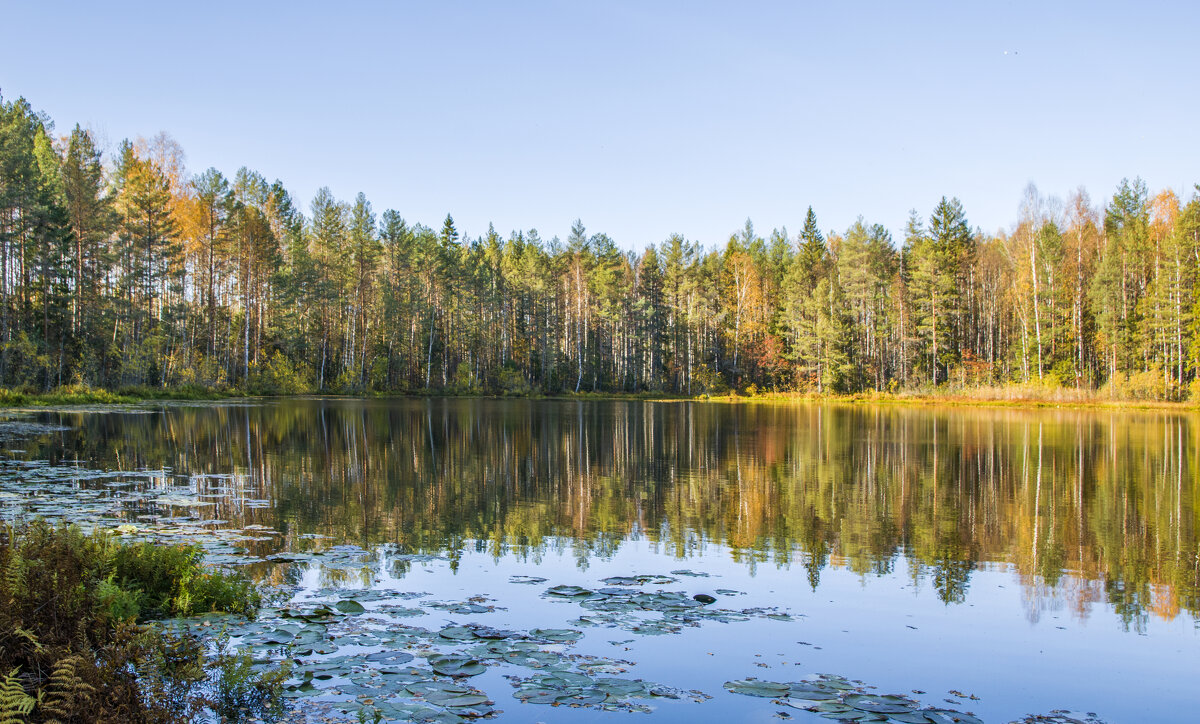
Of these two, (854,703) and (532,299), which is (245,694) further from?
(532,299)

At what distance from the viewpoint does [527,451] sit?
23156 mm

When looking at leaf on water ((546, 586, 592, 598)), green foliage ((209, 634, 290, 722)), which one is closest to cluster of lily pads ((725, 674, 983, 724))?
leaf on water ((546, 586, 592, 598))

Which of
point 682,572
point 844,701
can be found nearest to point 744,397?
point 682,572

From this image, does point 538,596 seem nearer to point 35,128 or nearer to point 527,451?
point 527,451

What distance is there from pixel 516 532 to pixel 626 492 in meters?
4.59

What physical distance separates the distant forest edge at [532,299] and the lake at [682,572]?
90.0 ft

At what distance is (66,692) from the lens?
164 inches

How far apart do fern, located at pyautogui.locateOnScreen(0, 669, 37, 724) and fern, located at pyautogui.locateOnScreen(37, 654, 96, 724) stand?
0.08 m

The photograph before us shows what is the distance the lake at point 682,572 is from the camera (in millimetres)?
5773

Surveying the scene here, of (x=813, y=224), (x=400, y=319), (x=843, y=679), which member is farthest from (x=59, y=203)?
(x=813, y=224)

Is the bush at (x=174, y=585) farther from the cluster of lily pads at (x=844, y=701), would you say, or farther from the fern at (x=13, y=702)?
the cluster of lily pads at (x=844, y=701)

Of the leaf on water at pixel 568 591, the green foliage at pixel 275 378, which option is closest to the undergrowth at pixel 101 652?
the leaf on water at pixel 568 591

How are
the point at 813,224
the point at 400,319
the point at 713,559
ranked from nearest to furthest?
the point at 713,559 → the point at 400,319 → the point at 813,224

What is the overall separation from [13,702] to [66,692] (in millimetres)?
280
